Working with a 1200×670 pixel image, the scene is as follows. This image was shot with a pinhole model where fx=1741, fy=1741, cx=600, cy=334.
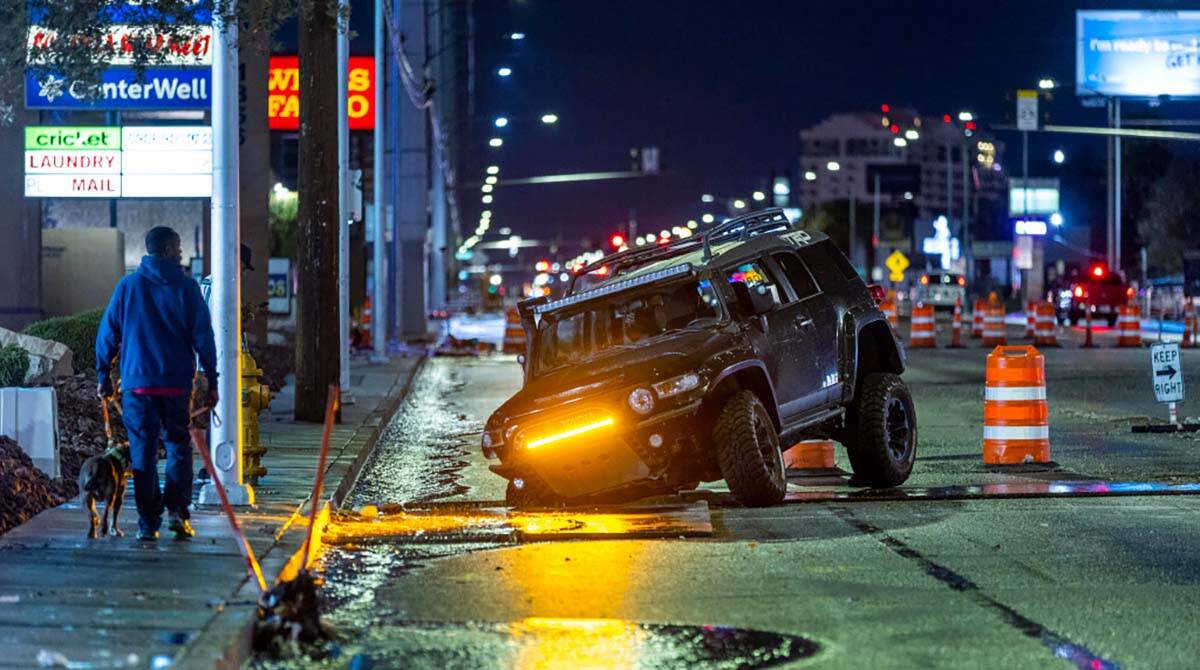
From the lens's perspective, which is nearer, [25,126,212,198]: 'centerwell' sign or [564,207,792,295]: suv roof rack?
[564,207,792,295]: suv roof rack

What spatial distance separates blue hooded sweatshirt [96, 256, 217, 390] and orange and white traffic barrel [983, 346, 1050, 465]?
726 centimetres

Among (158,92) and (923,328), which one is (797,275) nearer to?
(158,92)

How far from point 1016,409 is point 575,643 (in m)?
7.94

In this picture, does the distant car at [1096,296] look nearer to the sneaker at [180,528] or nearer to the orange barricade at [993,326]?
the orange barricade at [993,326]

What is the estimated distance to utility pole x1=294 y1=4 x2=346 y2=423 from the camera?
59.8ft

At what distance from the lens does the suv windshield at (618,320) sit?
1253 cm

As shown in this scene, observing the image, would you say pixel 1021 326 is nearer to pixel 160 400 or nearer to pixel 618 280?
pixel 618 280

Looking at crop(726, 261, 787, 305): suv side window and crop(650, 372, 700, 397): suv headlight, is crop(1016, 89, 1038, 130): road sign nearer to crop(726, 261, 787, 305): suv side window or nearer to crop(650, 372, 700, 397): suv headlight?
crop(726, 261, 787, 305): suv side window

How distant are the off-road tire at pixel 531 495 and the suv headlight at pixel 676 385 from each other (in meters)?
1.15

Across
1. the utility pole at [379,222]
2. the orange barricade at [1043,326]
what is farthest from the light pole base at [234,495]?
the orange barricade at [1043,326]

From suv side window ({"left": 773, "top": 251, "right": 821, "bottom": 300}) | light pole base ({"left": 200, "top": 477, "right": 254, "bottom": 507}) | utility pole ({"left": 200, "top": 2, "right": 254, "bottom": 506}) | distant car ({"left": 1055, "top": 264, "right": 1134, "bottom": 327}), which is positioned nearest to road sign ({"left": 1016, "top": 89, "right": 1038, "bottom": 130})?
distant car ({"left": 1055, "top": 264, "right": 1134, "bottom": 327})

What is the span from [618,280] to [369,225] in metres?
28.1

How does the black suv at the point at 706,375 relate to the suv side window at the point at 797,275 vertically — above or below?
below

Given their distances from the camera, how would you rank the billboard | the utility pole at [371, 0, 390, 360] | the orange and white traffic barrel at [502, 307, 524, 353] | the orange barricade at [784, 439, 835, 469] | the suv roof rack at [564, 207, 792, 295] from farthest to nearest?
the billboard < the orange and white traffic barrel at [502, 307, 524, 353] < the utility pole at [371, 0, 390, 360] < the orange barricade at [784, 439, 835, 469] < the suv roof rack at [564, 207, 792, 295]
